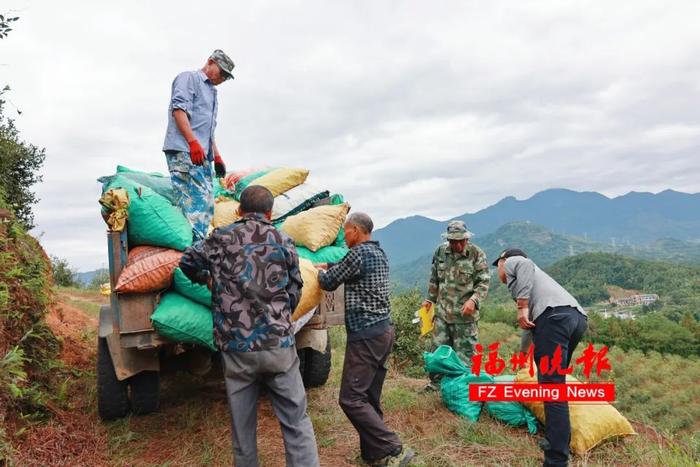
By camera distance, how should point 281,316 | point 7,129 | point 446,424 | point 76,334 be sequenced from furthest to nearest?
1. point 7,129
2. point 76,334
3. point 446,424
4. point 281,316

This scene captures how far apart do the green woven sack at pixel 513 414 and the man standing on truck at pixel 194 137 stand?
8.56ft

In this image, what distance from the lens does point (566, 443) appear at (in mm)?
2994

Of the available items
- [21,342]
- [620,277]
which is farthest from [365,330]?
[620,277]

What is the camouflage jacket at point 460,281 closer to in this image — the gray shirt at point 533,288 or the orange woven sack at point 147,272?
the gray shirt at point 533,288

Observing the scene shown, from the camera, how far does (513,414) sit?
381cm

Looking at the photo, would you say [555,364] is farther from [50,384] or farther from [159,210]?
[50,384]

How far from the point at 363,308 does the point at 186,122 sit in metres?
1.69

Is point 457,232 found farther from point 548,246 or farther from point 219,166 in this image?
point 548,246

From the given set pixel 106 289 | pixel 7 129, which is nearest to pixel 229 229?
pixel 106 289

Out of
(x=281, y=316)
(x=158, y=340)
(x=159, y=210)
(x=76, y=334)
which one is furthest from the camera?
(x=76, y=334)

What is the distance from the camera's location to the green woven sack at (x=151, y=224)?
9.40ft

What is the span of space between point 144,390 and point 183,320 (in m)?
1.01

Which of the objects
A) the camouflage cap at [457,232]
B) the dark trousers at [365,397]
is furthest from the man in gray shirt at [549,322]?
the camouflage cap at [457,232]

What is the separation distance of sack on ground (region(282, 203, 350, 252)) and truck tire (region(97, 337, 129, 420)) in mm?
1425
